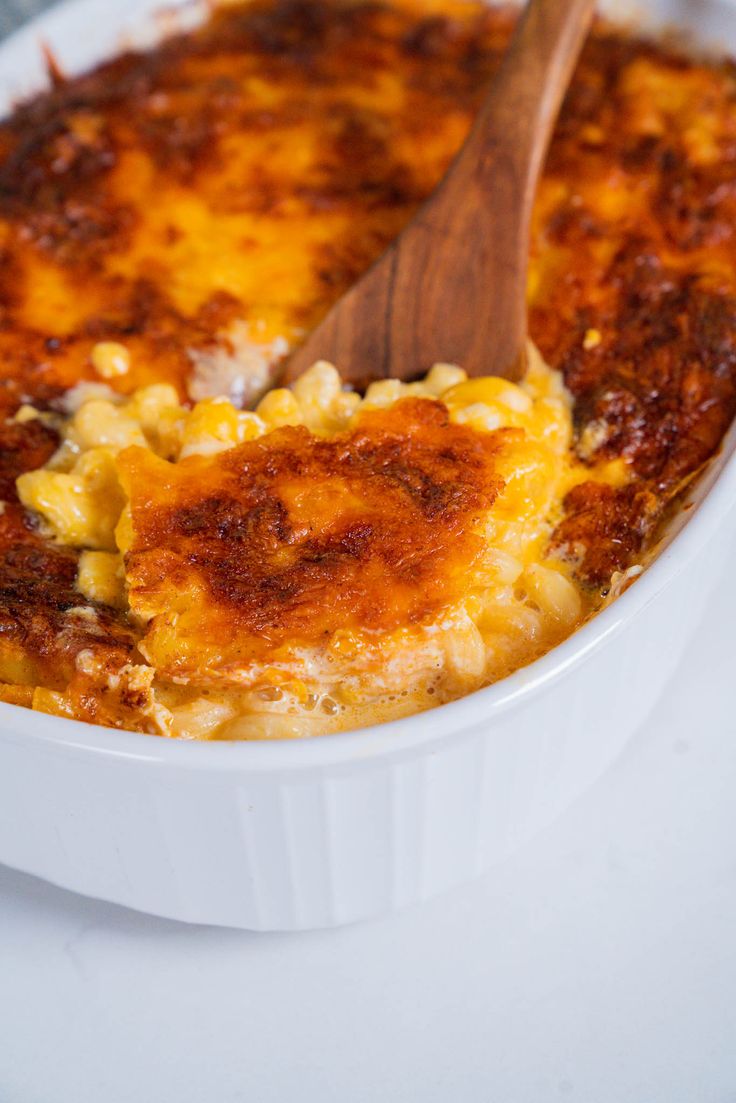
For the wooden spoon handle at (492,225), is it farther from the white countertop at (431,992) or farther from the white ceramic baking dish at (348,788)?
the white countertop at (431,992)

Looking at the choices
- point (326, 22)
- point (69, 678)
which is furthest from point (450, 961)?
point (326, 22)

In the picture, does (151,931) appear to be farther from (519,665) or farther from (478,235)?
(478,235)

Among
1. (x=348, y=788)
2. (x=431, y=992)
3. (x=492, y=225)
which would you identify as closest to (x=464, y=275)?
(x=492, y=225)

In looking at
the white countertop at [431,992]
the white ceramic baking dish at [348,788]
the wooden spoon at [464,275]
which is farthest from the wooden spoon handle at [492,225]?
the white countertop at [431,992]

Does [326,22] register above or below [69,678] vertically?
above

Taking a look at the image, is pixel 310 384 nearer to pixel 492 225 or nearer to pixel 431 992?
pixel 492 225

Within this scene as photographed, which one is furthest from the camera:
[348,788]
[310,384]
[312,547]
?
[310,384]
